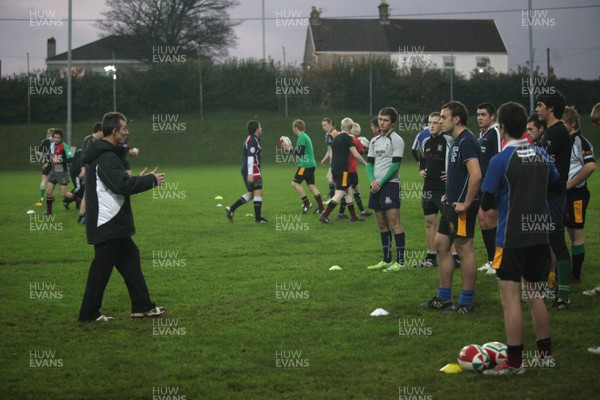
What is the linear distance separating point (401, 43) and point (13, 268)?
58891 mm

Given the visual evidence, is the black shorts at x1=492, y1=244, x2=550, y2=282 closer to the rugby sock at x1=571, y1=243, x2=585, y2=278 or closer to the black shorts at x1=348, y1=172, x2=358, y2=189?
the rugby sock at x1=571, y1=243, x2=585, y2=278

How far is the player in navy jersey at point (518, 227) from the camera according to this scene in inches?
231

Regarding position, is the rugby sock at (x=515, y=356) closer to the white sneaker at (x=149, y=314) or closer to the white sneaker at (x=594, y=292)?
the white sneaker at (x=594, y=292)

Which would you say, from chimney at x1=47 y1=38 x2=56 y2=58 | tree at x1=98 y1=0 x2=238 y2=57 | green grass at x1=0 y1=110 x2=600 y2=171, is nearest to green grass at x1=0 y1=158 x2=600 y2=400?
green grass at x1=0 y1=110 x2=600 y2=171

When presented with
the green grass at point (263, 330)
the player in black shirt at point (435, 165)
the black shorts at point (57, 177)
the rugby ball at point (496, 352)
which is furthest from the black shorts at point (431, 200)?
the black shorts at point (57, 177)

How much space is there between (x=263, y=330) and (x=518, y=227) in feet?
9.11

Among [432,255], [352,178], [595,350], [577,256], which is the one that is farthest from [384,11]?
[595,350]

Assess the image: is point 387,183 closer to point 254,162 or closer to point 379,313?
point 379,313

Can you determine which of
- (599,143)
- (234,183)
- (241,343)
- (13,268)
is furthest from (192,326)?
(599,143)

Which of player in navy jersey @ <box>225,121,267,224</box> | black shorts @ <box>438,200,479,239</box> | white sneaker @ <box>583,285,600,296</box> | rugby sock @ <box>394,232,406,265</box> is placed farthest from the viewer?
player in navy jersey @ <box>225,121,267,224</box>

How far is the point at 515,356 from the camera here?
585cm

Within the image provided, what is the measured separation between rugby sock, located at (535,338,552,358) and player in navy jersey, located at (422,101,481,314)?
5.86 ft

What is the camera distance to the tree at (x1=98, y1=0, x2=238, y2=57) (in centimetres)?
6016

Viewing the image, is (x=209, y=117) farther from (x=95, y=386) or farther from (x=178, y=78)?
(x=95, y=386)
